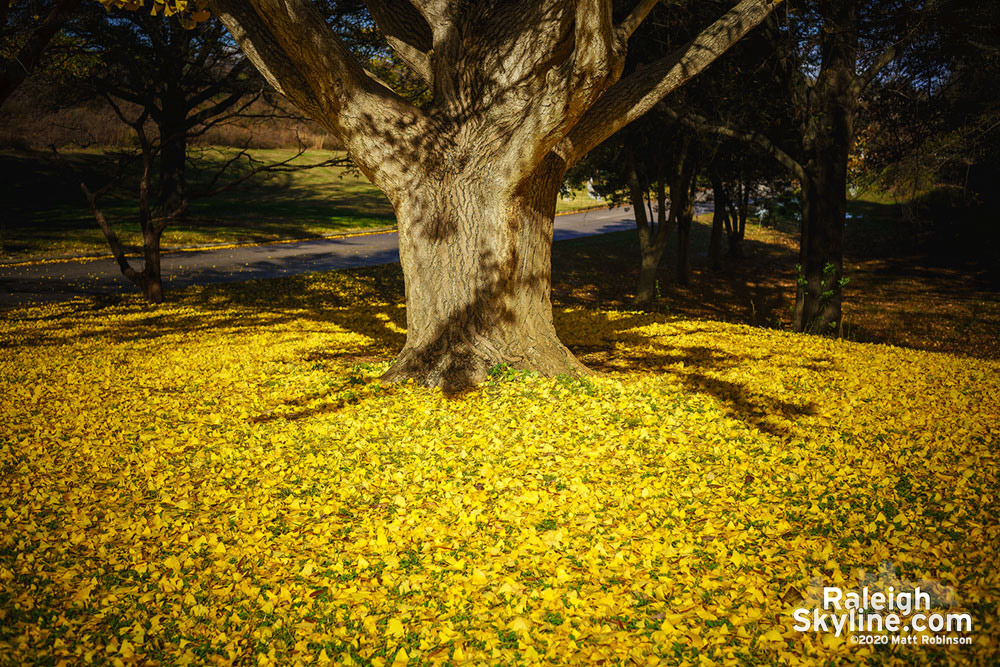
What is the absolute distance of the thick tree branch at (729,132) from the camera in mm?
10000

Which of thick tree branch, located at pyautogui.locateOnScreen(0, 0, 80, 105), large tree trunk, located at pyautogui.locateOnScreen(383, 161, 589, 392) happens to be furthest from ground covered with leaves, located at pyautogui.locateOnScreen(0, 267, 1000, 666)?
thick tree branch, located at pyautogui.locateOnScreen(0, 0, 80, 105)

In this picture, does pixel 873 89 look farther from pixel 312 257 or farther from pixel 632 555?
pixel 312 257

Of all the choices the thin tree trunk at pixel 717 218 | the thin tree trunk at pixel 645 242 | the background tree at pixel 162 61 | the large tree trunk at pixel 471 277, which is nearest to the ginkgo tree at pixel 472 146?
the large tree trunk at pixel 471 277

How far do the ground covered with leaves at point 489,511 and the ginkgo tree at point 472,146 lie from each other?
0.66m

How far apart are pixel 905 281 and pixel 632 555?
69.0 ft

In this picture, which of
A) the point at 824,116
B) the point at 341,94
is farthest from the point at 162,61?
the point at 824,116

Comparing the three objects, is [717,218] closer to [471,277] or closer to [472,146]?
[472,146]

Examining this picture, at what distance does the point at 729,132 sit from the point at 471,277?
642 cm

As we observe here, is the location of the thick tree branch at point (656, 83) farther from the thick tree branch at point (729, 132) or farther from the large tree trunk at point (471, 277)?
the thick tree branch at point (729, 132)

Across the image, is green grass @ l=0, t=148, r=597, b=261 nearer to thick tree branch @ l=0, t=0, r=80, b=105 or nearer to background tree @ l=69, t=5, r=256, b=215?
background tree @ l=69, t=5, r=256, b=215

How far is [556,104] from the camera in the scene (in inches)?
204

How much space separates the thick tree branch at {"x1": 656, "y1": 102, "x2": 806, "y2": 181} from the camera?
10000 mm

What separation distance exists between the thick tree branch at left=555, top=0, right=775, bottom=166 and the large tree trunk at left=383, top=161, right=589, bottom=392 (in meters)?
0.51

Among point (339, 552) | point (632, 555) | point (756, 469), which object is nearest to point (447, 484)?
A: point (339, 552)
